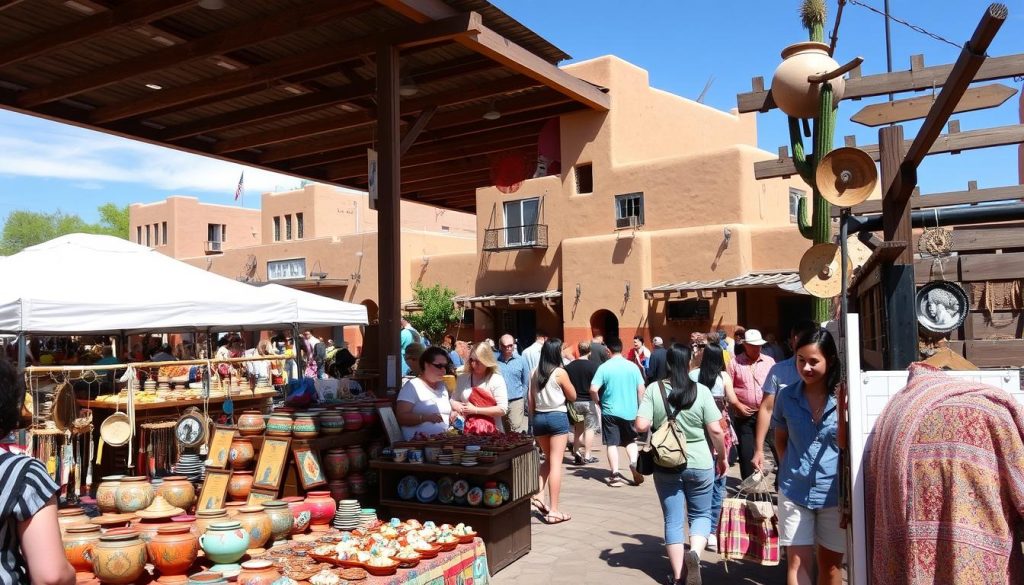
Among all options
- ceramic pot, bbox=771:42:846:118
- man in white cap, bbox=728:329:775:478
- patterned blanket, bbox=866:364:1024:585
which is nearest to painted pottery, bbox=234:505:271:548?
patterned blanket, bbox=866:364:1024:585

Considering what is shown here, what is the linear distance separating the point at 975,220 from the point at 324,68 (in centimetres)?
879

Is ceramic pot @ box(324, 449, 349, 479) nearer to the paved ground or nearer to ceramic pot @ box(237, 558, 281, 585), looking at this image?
the paved ground

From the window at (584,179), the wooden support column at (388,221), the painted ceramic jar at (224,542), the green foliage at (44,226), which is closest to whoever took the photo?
the painted ceramic jar at (224,542)

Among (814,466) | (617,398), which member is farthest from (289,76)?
(814,466)

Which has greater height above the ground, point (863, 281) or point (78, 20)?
point (78, 20)

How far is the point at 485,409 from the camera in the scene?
7.00 m

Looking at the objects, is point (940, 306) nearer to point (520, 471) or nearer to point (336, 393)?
point (520, 471)

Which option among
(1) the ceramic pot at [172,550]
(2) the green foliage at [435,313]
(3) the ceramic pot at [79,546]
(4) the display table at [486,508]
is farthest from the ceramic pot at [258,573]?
(2) the green foliage at [435,313]

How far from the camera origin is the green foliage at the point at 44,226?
209ft

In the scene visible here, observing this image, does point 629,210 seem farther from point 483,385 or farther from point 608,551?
point 608,551

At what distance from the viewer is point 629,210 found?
67.2 ft

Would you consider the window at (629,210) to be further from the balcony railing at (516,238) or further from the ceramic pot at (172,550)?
the ceramic pot at (172,550)

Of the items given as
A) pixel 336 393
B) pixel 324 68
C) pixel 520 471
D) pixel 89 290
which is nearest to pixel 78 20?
pixel 324 68

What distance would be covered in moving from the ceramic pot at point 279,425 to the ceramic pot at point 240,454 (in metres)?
0.19
